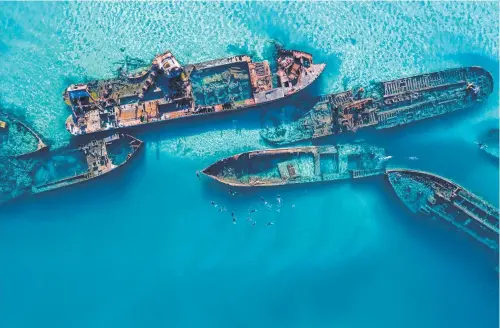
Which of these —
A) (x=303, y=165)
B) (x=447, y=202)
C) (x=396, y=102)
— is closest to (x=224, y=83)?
(x=303, y=165)

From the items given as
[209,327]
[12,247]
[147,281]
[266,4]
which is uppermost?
[266,4]

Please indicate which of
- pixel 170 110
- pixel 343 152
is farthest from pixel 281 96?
pixel 170 110

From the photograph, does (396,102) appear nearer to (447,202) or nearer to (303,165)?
(447,202)

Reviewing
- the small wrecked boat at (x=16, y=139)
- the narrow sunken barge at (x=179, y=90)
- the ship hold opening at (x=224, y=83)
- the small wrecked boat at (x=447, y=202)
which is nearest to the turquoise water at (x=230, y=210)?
the small wrecked boat at (x=16, y=139)

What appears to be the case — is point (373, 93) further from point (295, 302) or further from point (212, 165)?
point (295, 302)

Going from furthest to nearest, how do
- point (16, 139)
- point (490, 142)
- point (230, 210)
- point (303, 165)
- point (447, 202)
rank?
point (490, 142) < point (230, 210) < point (303, 165) < point (16, 139) < point (447, 202)

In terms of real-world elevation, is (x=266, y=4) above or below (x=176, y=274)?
above
